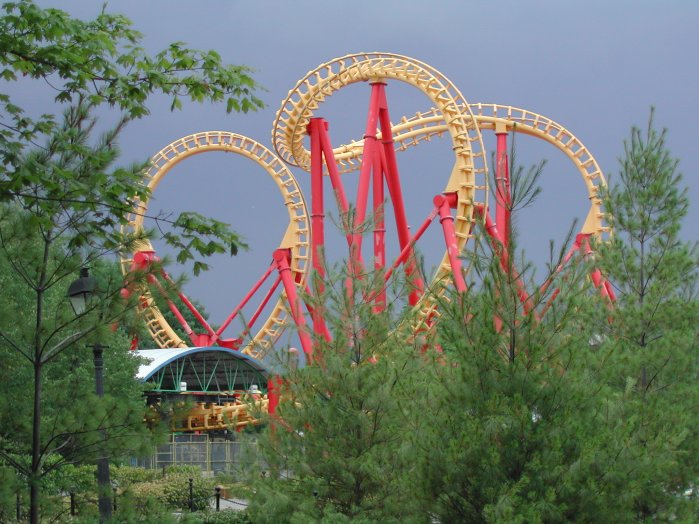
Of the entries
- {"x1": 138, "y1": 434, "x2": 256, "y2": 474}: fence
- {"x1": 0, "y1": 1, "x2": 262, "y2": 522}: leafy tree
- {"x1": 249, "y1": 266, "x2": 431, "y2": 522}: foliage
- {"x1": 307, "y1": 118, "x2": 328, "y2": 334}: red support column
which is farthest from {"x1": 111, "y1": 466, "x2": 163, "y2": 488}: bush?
{"x1": 0, "y1": 1, "x2": 262, "y2": 522}: leafy tree

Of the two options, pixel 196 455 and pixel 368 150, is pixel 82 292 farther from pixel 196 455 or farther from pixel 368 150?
→ pixel 196 455

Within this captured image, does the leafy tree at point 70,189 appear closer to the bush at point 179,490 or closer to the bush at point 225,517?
the bush at point 225,517

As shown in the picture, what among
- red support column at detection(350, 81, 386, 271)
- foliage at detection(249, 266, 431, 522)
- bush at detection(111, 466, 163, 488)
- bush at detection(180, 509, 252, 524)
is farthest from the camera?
red support column at detection(350, 81, 386, 271)

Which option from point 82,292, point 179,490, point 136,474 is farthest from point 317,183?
point 82,292

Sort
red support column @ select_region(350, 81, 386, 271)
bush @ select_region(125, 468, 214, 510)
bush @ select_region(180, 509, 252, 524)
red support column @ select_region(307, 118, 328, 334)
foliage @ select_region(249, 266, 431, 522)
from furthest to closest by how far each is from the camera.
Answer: red support column @ select_region(307, 118, 328, 334) < red support column @ select_region(350, 81, 386, 271) < bush @ select_region(125, 468, 214, 510) < bush @ select_region(180, 509, 252, 524) < foliage @ select_region(249, 266, 431, 522)

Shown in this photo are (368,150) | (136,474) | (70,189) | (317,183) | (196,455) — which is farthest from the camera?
(196,455)

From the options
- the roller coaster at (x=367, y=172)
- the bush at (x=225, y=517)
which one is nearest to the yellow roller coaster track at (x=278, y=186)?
the roller coaster at (x=367, y=172)

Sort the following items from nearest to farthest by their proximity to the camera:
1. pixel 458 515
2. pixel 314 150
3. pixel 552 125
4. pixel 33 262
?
pixel 33 262 < pixel 458 515 < pixel 314 150 < pixel 552 125

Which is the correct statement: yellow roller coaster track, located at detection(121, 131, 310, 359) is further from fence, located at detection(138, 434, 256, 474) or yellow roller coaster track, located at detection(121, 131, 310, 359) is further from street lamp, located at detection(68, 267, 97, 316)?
street lamp, located at detection(68, 267, 97, 316)

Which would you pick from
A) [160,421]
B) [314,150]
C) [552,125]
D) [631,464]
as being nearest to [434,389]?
[631,464]

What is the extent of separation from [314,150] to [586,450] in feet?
61.3

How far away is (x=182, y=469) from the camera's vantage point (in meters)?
23.7

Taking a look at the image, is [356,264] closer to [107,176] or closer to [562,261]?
[562,261]

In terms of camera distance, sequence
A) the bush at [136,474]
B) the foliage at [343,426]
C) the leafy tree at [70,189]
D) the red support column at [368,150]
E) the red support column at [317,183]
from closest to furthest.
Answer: the leafy tree at [70,189], the foliage at [343,426], the bush at [136,474], the red support column at [368,150], the red support column at [317,183]
